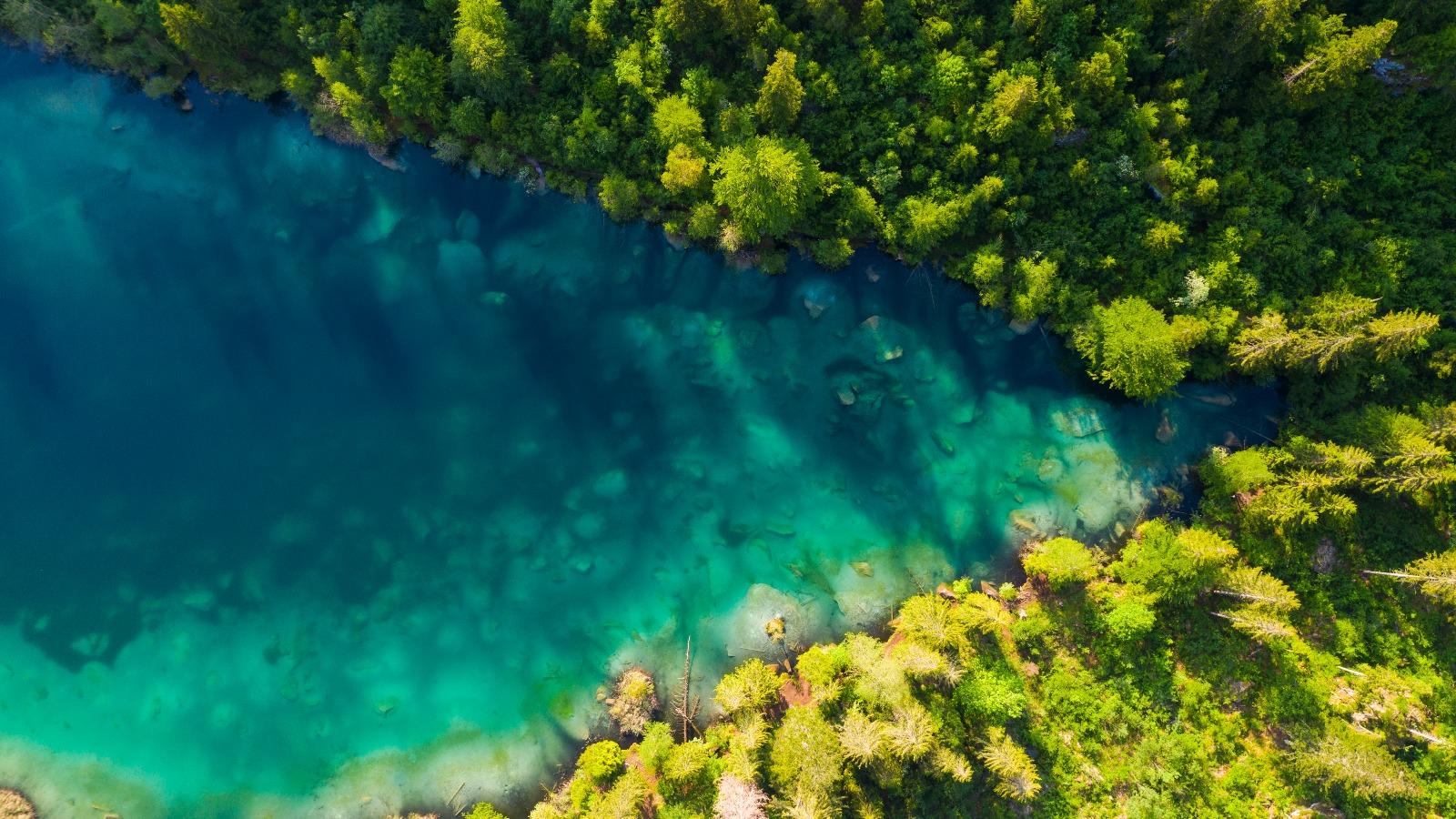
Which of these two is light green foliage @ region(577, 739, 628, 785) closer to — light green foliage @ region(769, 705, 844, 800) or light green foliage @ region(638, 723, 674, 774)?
light green foliage @ region(638, 723, 674, 774)

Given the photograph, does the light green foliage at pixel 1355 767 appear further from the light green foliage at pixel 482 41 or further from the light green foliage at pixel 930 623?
the light green foliage at pixel 482 41

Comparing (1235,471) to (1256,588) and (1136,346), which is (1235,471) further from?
(1136,346)

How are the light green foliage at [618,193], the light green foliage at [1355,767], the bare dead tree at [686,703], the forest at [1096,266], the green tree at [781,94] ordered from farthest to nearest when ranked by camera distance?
1. the bare dead tree at [686,703]
2. the light green foliage at [618,193]
3. the forest at [1096,266]
4. the light green foliage at [1355,767]
5. the green tree at [781,94]

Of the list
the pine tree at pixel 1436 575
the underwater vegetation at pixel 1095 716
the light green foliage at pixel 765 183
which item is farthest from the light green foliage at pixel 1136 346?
the light green foliage at pixel 765 183

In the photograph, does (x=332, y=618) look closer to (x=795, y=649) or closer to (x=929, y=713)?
(x=795, y=649)

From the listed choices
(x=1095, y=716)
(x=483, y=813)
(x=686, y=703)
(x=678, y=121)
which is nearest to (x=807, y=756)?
(x=686, y=703)

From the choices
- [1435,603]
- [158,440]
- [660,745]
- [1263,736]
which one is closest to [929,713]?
[660,745]
